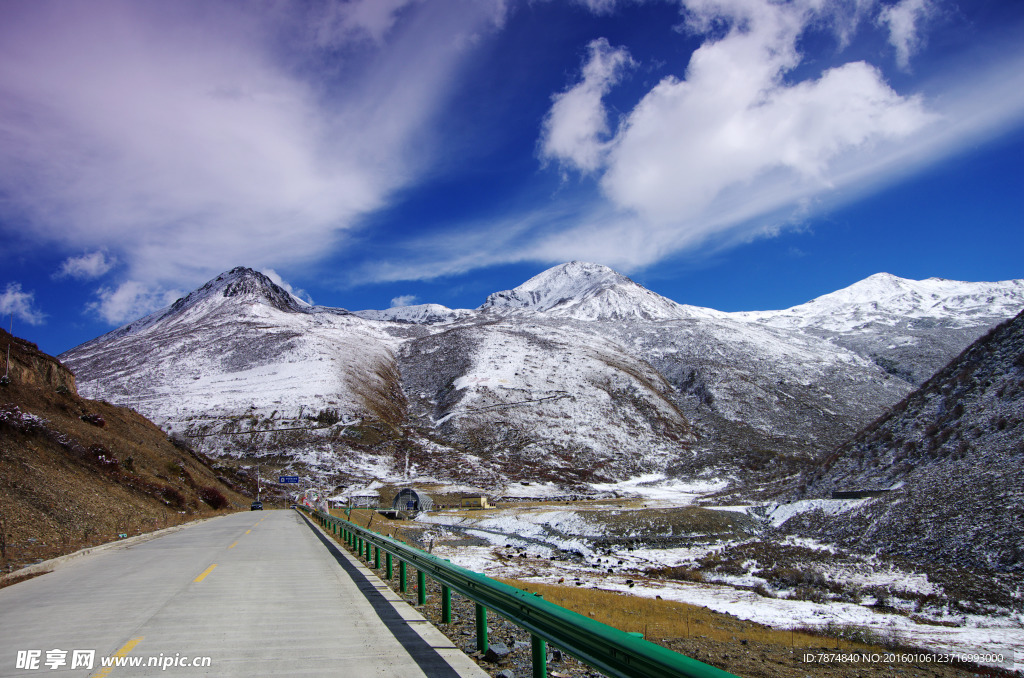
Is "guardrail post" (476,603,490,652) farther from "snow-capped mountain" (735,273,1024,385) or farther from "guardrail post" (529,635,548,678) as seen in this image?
"snow-capped mountain" (735,273,1024,385)

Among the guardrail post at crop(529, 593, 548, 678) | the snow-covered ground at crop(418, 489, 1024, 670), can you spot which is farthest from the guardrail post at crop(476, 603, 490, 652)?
the snow-covered ground at crop(418, 489, 1024, 670)

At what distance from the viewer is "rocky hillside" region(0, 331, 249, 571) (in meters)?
19.1

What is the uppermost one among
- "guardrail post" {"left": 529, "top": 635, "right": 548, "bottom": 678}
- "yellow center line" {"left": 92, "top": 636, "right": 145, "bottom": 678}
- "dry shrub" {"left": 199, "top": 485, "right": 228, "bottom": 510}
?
"guardrail post" {"left": 529, "top": 635, "right": 548, "bottom": 678}

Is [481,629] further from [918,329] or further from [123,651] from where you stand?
[918,329]

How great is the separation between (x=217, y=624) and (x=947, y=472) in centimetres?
3110

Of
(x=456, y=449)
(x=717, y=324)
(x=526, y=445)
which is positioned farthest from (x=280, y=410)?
(x=717, y=324)

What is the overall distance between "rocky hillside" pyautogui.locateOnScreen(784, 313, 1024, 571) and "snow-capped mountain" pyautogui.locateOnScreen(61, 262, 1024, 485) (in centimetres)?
4997

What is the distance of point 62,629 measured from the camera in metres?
7.74

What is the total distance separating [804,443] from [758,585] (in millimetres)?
84068

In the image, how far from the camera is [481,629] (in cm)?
740

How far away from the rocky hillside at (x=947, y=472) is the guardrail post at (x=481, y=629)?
1976 cm

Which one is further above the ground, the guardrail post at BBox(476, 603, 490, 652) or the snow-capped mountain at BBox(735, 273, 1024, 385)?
the snow-capped mountain at BBox(735, 273, 1024, 385)

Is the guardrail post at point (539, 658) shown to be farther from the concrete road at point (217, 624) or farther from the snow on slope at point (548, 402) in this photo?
the snow on slope at point (548, 402)

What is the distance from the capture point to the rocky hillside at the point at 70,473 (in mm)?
19125
